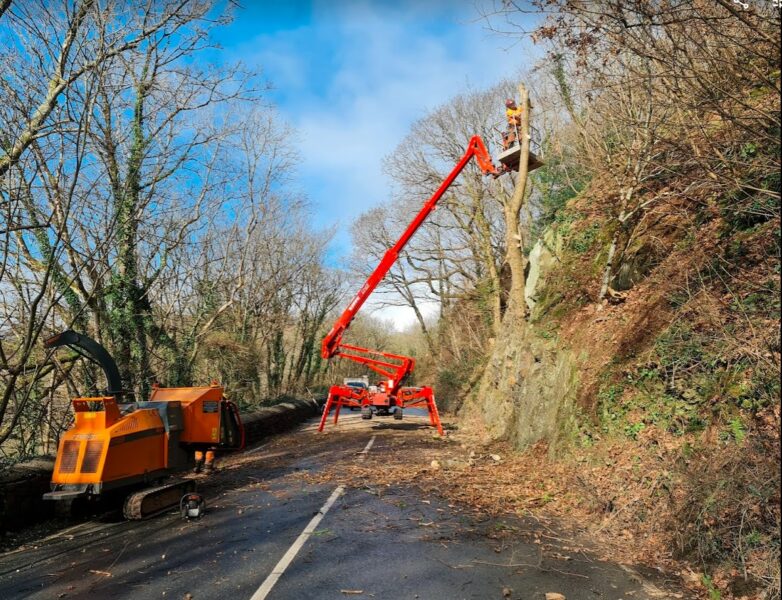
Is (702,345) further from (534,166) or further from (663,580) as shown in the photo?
(534,166)

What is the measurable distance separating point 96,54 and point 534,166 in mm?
10317

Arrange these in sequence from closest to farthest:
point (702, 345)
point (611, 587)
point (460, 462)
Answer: point (611, 587)
point (702, 345)
point (460, 462)

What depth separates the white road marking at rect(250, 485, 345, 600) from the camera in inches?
184

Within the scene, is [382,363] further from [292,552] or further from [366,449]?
[292,552]

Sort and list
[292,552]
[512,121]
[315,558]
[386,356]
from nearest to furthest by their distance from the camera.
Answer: [315,558], [292,552], [512,121], [386,356]

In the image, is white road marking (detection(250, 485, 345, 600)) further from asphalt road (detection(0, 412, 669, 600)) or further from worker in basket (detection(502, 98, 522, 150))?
worker in basket (detection(502, 98, 522, 150))

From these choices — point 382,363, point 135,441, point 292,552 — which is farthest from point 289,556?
point 382,363

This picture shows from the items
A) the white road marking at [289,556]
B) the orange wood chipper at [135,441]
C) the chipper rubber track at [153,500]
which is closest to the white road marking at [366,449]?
the orange wood chipper at [135,441]

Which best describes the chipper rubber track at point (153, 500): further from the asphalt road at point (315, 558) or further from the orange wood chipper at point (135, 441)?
the asphalt road at point (315, 558)

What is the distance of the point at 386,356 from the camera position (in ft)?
63.4

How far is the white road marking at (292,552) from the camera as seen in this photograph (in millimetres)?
4691

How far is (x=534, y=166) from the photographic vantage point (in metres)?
14.1

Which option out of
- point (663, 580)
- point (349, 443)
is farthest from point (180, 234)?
point (663, 580)

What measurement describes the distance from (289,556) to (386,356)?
13.7 metres
